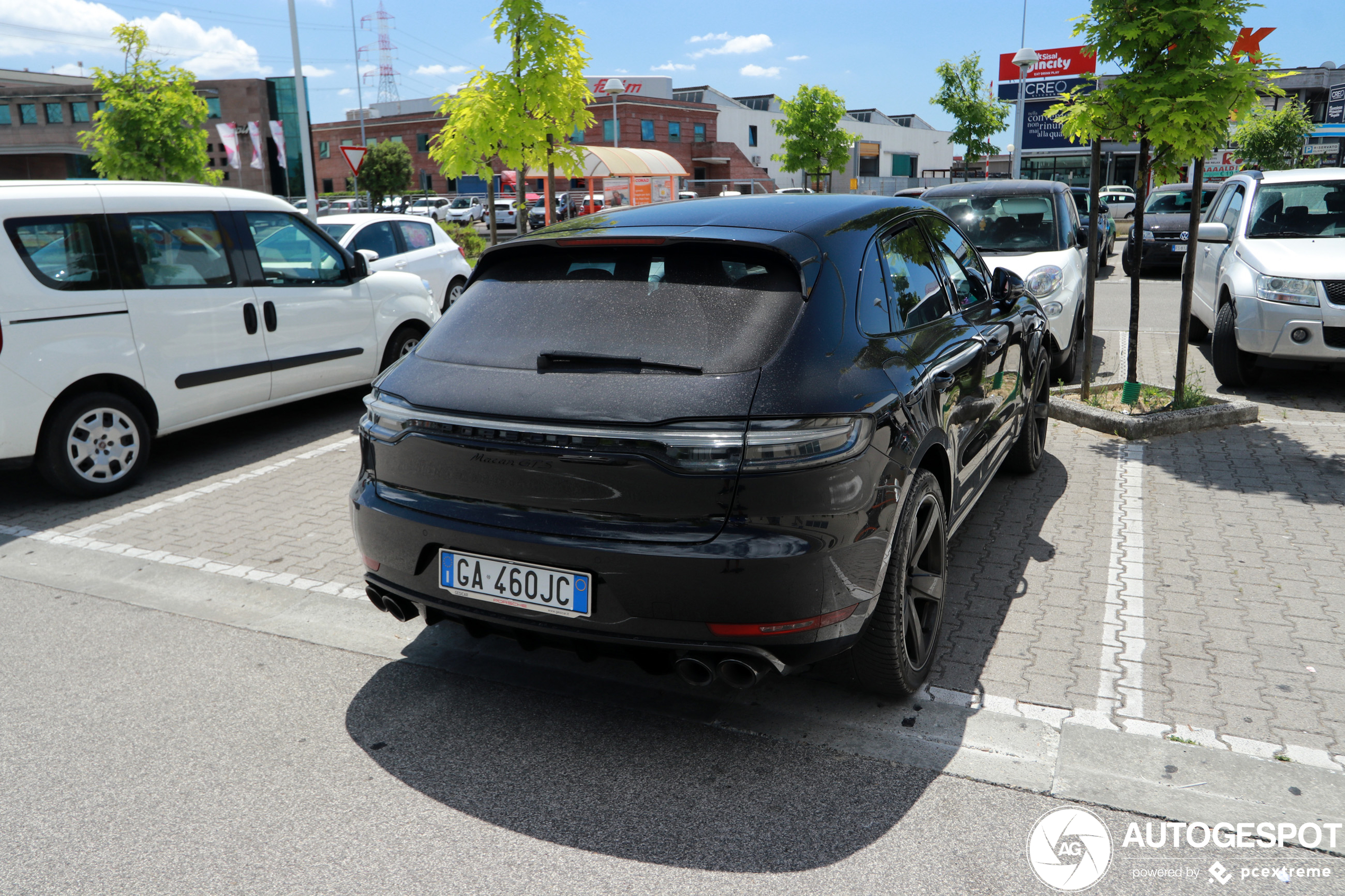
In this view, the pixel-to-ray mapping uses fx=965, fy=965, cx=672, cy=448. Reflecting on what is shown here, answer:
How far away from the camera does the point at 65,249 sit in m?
5.79

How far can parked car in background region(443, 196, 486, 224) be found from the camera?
151 feet

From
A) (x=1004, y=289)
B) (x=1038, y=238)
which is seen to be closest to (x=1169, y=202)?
(x=1038, y=238)

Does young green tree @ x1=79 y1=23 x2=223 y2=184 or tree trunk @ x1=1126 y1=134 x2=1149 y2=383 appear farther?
young green tree @ x1=79 y1=23 x2=223 y2=184

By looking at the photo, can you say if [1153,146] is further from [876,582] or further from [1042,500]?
[876,582]

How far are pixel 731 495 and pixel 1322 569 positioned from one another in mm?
3471

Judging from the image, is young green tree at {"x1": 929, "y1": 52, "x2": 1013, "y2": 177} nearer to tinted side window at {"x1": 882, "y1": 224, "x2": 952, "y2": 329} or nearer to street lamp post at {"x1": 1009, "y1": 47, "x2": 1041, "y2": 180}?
street lamp post at {"x1": 1009, "y1": 47, "x2": 1041, "y2": 180}

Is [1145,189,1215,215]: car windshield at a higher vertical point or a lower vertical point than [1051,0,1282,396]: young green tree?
lower

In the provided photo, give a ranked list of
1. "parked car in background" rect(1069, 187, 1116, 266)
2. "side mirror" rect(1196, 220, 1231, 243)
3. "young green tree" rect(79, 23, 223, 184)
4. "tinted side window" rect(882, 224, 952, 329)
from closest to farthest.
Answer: "tinted side window" rect(882, 224, 952, 329)
"side mirror" rect(1196, 220, 1231, 243)
"young green tree" rect(79, 23, 223, 184)
"parked car in background" rect(1069, 187, 1116, 266)

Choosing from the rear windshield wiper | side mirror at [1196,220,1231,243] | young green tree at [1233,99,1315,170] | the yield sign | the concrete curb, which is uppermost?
young green tree at [1233,99,1315,170]

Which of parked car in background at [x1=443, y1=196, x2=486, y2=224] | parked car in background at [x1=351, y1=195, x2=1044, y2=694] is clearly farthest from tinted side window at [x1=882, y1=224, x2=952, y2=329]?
parked car in background at [x1=443, y1=196, x2=486, y2=224]

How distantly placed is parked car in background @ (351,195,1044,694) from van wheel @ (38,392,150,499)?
3.51 m

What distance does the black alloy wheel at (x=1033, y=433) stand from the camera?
5.80 m

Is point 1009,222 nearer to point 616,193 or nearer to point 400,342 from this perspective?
point 400,342

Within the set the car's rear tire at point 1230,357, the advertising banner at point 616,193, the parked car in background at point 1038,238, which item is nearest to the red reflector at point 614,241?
the parked car in background at point 1038,238
